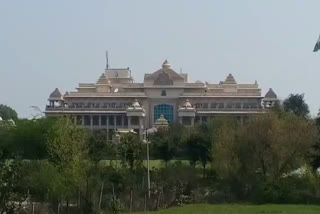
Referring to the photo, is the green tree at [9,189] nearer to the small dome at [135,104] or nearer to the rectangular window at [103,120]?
→ the small dome at [135,104]

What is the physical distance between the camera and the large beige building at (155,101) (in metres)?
93.2

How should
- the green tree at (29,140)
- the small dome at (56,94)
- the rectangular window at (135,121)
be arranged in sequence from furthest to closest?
the small dome at (56,94) < the rectangular window at (135,121) < the green tree at (29,140)

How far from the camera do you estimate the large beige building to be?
93.2 m

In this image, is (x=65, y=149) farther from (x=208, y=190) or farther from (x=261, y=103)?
(x=261, y=103)

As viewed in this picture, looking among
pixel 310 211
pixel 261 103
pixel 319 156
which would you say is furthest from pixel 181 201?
pixel 261 103

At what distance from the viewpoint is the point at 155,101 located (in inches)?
3846

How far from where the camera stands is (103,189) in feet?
99.1

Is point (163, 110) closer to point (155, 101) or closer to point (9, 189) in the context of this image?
point (155, 101)

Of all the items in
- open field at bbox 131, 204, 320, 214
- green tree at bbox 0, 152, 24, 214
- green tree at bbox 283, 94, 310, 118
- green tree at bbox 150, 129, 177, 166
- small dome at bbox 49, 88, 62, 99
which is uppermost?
small dome at bbox 49, 88, 62, 99

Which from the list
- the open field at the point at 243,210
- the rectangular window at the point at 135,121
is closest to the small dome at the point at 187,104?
the rectangular window at the point at 135,121

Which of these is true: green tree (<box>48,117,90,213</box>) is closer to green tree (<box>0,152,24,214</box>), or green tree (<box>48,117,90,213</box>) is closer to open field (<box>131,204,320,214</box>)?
green tree (<box>0,152,24,214</box>)

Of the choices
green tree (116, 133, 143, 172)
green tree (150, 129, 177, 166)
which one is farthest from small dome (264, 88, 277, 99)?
green tree (116, 133, 143, 172)

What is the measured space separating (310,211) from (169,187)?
8.41 meters

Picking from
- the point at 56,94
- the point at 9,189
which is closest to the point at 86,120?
the point at 56,94
